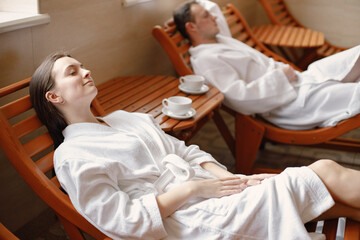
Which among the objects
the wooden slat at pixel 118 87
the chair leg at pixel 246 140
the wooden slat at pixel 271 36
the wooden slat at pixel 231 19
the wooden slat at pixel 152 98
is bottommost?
the chair leg at pixel 246 140

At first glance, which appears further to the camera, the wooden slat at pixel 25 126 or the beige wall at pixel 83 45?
the beige wall at pixel 83 45

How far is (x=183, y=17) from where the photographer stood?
2.71m

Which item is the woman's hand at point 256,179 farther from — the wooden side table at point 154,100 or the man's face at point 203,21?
the man's face at point 203,21

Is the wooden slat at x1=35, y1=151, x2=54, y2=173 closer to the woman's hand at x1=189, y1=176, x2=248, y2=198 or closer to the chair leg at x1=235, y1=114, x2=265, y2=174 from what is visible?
the woman's hand at x1=189, y1=176, x2=248, y2=198

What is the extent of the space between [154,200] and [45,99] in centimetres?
60

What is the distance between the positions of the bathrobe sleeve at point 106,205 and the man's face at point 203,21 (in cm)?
163

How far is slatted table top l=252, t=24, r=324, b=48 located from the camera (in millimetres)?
3359

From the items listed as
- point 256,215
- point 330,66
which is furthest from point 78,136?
point 330,66

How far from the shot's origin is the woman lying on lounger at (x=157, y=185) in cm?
132

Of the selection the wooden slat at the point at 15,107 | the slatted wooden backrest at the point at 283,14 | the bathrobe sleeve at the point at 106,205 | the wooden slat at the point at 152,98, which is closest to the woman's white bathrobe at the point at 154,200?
the bathrobe sleeve at the point at 106,205

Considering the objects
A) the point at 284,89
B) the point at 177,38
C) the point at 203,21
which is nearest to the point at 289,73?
the point at 284,89

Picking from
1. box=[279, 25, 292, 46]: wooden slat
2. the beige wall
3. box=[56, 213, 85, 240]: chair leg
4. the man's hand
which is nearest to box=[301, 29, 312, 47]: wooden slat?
box=[279, 25, 292, 46]: wooden slat

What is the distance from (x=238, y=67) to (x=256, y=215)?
1.48 meters

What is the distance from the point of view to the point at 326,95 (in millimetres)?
2443
